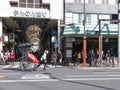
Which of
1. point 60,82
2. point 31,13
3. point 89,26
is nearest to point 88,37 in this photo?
point 89,26

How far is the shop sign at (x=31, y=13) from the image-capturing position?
5034cm

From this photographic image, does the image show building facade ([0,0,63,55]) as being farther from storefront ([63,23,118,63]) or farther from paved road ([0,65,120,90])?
paved road ([0,65,120,90])

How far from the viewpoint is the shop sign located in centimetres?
5034

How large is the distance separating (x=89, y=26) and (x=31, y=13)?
829 cm

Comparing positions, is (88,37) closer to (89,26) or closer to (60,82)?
(89,26)

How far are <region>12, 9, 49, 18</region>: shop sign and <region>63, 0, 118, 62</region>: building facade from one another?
3122mm

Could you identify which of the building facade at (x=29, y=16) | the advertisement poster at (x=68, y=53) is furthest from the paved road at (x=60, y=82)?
the building facade at (x=29, y=16)

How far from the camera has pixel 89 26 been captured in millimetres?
46844

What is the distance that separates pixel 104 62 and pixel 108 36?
5267 millimetres

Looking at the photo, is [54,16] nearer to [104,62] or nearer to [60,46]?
[60,46]

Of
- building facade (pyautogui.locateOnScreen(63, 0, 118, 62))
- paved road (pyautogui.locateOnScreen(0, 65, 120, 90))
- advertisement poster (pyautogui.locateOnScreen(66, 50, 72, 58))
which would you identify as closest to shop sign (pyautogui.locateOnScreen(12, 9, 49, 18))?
building facade (pyautogui.locateOnScreen(63, 0, 118, 62))

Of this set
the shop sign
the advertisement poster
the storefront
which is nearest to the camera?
the storefront

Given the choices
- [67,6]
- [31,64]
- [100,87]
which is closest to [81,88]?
[100,87]

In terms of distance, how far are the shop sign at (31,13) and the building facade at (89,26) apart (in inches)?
123
